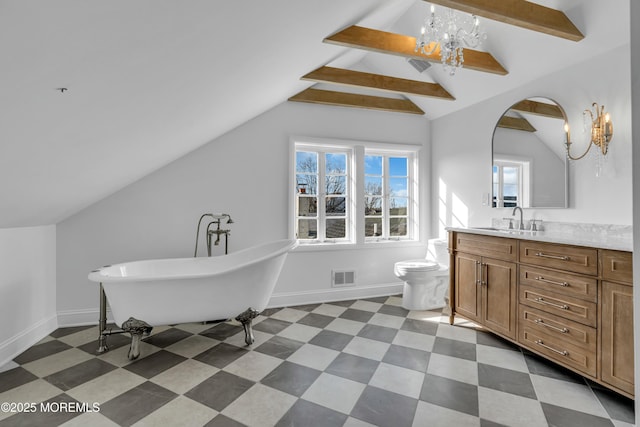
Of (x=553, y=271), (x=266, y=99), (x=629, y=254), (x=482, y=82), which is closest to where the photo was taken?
(x=629, y=254)

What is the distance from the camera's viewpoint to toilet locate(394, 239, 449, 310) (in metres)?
3.28

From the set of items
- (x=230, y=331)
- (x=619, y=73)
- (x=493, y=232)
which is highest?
(x=619, y=73)

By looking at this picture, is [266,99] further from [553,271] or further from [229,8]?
[553,271]

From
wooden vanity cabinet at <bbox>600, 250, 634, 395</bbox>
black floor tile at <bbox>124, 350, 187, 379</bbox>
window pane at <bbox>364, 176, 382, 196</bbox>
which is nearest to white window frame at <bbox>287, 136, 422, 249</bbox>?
window pane at <bbox>364, 176, 382, 196</bbox>

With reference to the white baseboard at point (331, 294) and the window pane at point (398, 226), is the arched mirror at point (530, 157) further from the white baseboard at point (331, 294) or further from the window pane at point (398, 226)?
the white baseboard at point (331, 294)

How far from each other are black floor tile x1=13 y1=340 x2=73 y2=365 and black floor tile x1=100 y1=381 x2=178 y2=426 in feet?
3.26

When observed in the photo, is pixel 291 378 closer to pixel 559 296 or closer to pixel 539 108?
pixel 559 296

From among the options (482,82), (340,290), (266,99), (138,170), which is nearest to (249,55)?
(266,99)

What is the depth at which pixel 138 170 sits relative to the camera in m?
2.75

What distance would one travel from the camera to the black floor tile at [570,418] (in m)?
1.63

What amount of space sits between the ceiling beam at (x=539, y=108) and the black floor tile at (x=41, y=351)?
14.2 ft

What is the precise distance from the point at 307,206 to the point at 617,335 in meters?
2.80

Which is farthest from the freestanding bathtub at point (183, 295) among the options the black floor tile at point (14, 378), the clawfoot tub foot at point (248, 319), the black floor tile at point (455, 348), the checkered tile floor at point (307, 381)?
the black floor tile at point (455, 348)

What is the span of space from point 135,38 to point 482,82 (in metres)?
3.19
